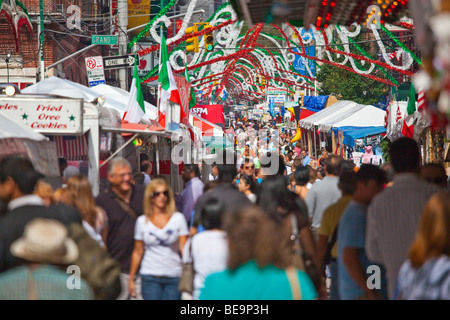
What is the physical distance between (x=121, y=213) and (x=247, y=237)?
4375 mm

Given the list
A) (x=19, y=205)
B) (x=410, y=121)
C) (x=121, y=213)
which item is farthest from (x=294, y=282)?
(x=410, y=121)

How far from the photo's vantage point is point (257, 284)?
3.96 m

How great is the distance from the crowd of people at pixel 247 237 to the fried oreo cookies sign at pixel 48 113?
4.75 feet

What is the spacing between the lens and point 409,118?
1611 centimetres

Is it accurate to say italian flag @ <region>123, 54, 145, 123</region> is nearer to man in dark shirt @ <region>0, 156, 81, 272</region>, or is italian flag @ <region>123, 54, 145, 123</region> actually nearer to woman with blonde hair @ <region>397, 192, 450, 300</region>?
man in dark shirt @ <region>0, 156, 81, 272</region>

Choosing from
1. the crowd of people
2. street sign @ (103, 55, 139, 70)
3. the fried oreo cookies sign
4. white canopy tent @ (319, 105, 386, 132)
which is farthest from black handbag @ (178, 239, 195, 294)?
white canopy tent @ (319, 105, 386, 132)

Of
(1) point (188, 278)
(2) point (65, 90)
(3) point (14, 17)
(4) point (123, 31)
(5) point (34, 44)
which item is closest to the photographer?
(1) point (188, 278)

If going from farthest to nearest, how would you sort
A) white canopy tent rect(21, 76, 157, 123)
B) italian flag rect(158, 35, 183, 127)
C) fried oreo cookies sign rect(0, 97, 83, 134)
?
italian flag rect(158, 35, 183, 127) < white canopy tent rect(21, 76, 157, 123) < fried oreo cookies sign rect(0, 97, 83, 134)

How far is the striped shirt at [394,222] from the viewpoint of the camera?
18.7 ft

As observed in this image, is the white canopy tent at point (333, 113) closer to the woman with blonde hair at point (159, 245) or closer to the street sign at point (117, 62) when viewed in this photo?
the street sign at point (117, 62)

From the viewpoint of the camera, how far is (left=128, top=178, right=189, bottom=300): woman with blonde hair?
719 cm

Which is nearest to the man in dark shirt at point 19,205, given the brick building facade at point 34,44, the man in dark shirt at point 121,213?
the man in dark shirt at point 121,213

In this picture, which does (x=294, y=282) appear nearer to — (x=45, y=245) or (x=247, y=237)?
(x=247, y=237)

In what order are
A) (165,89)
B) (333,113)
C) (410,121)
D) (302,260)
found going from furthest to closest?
(333,113) < (410,121) < (165,89) < (302,260)
